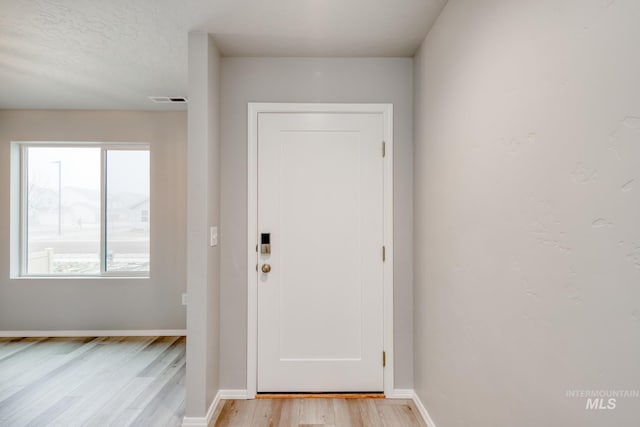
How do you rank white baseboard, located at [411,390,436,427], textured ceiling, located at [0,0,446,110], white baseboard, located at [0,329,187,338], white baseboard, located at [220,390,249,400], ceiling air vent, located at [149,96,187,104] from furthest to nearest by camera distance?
1. white baseboard, located at [0,329,187,338]
2. ceiling air vent, located at [149,96,187,104]
3. white baseboard, located at [220,390,249,400]
4. white baseboard, located at [411,390,436,427]
5. textured ceiling, located at [0,0,446,110]

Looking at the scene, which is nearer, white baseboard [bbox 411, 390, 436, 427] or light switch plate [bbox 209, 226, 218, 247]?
white baseboard [bbox 411, 390, 436, 427]

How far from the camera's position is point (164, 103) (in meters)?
3.79

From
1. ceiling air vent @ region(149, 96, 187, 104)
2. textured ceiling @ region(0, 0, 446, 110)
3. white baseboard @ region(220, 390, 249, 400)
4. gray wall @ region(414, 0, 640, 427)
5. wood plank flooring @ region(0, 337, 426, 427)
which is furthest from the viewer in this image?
ceiling air vent @ region(149, 96, 187, 104)

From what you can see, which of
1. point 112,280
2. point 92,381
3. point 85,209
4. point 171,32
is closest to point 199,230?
point 171,32

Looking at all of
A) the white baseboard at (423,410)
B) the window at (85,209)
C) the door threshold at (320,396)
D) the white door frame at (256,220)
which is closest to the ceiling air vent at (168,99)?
the window at (85,209)

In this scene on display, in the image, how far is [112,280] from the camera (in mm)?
4051

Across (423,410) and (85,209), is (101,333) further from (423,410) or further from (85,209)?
(423,410)

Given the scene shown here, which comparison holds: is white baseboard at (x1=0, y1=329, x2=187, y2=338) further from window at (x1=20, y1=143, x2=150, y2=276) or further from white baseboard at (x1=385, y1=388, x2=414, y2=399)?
white baseboard at (x1=385, y1=388, x2=414, y2=399)

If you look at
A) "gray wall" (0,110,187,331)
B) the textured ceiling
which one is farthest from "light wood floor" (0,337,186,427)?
the textured ceiling

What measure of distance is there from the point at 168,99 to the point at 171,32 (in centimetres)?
145

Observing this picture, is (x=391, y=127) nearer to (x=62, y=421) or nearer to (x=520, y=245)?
(x=520, y=245)

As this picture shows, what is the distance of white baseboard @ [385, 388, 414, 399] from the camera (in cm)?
261

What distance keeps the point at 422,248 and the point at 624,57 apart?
170 cm

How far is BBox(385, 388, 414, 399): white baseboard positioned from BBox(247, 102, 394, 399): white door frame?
0.02 meters
